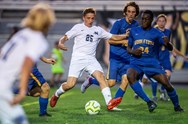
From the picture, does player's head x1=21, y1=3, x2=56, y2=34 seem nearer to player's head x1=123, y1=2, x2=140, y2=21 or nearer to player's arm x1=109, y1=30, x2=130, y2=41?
player's arm x1=109, y1=30, x2=130, y2=41

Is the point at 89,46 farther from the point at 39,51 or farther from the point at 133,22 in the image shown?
the point at 39,51

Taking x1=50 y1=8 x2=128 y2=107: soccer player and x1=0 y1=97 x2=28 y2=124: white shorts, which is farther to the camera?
x1=50 y1=8 x2=128 y2=107: soccer player

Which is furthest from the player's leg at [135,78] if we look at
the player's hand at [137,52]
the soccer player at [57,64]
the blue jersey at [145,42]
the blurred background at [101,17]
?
the blurred background at [101,17]

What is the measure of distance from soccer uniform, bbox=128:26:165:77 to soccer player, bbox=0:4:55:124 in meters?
5.45

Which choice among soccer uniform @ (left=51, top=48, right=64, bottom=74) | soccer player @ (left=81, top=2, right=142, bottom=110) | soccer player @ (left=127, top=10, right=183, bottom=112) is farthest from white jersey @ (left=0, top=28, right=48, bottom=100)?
soccer uniform @ (left=51, top=48, right=64, bottom=74)

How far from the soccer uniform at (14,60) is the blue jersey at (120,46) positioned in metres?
6.68

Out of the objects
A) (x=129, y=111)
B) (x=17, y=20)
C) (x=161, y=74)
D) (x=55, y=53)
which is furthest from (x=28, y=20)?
(x=17, y=20)

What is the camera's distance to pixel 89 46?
12133 mm

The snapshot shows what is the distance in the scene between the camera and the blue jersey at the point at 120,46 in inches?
504

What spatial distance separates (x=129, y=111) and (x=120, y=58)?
4.75 feet

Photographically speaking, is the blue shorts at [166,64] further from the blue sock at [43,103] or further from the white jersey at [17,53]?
the white jersey at [17,53]

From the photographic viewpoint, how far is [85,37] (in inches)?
476

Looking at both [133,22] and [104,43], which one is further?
[104,43]

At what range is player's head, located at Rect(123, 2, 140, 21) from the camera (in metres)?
12.5
